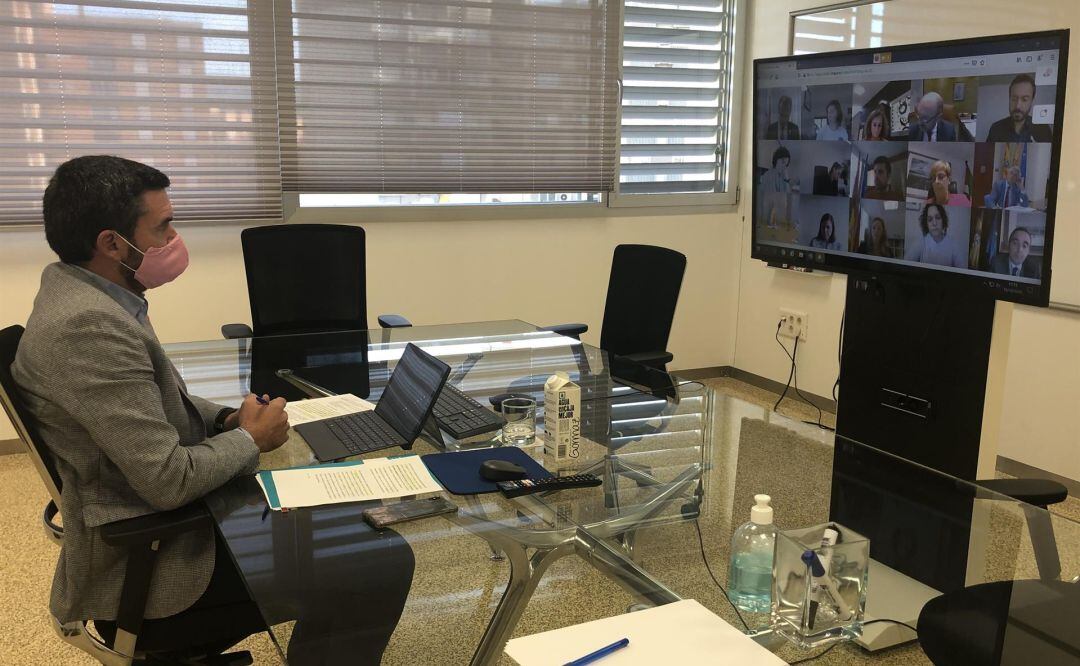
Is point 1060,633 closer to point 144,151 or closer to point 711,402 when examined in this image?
point 711,402

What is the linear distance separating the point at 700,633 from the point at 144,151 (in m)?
3.67

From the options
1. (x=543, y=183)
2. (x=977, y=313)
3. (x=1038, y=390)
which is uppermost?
(x=543, y=183)

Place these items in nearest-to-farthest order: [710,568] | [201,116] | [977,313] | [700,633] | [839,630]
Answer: [700,633] → [839,630] → [710,568] → [977,313] → [201,116]

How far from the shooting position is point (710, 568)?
62.4 inches

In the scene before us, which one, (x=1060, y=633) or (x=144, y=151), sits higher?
(x=144, y=151)

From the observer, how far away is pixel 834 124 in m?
2.99

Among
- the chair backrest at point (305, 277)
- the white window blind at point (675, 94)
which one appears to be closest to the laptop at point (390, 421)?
the chair backrest at point (305, 277)

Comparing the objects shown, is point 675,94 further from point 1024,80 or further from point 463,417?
point 463,417

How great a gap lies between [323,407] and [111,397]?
774 mm

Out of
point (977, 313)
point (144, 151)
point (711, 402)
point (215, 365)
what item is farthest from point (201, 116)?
point (977, 313)

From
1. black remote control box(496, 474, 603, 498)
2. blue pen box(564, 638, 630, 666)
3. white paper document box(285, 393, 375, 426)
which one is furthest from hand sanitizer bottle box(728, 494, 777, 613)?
white paper document box(285, 393, 375, 426)

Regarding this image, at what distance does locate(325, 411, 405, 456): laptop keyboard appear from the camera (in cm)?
209

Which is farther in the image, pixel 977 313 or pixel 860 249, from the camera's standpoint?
pixel 860 249

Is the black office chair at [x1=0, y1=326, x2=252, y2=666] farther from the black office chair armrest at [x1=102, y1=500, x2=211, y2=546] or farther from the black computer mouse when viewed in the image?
the black computer mouse
